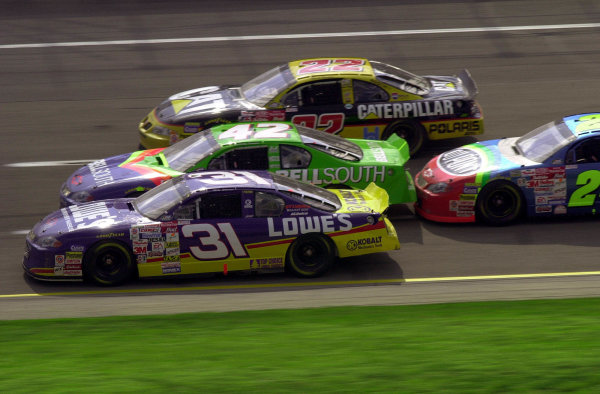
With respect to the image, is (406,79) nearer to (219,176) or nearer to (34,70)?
(219,176)

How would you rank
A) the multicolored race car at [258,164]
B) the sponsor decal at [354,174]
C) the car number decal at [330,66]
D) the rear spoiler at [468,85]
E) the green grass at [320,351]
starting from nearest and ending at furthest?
the green grass at [320,351], the multicolored race car at [258,164], the sponsor decal at [354,174], the car number decal at [330,66], the rear spoiler at [468,85]

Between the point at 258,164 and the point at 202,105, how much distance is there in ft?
8.98

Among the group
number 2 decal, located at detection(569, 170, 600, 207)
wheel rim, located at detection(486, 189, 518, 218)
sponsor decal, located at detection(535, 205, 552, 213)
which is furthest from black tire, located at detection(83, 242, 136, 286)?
number 2 decal, located at detection(569, 170, 600, 207)

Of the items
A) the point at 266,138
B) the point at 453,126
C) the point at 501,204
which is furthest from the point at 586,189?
the point at 266,138

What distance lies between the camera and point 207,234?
10.3 metres

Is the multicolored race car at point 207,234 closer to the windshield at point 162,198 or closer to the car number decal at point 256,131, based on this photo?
the windshield at point 162,198

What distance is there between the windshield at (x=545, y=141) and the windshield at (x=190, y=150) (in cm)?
443

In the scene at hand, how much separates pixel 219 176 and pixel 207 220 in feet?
2.37

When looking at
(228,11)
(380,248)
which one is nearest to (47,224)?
(380,248)

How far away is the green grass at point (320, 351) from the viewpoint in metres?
6.52

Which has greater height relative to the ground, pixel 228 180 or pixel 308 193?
pixel 228 180

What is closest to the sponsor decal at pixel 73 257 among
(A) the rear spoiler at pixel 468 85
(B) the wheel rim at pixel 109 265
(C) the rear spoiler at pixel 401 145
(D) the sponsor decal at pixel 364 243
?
(B) the wheel rim at pixel 109 265

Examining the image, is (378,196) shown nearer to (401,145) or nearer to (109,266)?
(401,145)

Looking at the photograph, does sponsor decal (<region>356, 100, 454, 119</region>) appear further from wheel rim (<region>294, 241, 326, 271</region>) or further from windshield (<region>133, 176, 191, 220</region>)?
windshield (<region>133, 176, 191, 220</region>)
